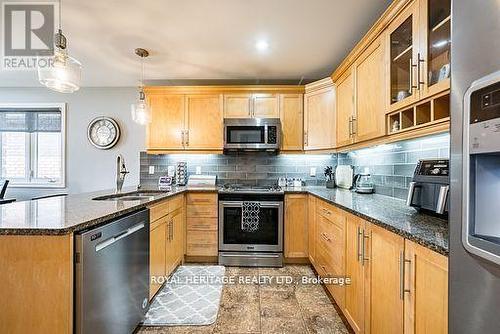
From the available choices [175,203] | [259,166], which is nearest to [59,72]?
[175,203]

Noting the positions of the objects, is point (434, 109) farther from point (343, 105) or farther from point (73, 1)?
point (73, 1)

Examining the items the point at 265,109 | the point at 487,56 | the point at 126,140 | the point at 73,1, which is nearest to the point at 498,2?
the point at 487,56

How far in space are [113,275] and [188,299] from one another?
1066 millimetres

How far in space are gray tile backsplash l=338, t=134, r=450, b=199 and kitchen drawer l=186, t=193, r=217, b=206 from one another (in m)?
1.81

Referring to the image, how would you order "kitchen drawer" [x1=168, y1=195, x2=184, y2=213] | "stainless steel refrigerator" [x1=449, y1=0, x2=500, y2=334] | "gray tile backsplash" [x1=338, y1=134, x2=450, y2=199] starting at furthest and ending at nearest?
"kitchen drawer" [x1=168, y1=195, x2=184, y2=213]
"gray tile backsplash" [x1=338, y1=134, x2=450, y2=199]
"stainless steel refrigerator" [x1=449, y1=0, x2=500, y2=334]

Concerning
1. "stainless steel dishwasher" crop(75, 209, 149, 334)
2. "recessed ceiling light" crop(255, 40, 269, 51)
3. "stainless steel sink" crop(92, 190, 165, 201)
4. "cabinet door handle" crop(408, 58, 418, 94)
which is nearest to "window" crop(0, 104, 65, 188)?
"stainless steel sink" crop(92, 190, 165, 201)

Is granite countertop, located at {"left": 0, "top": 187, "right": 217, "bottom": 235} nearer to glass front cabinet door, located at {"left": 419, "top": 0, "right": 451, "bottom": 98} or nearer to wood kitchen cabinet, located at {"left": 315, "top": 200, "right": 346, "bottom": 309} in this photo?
wood kitchen cabinet, located at {"left": 315, "top": 200, "right": 346, "bottom": 309}

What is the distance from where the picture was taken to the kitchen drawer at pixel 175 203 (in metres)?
2.66

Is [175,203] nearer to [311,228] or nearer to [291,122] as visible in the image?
[311,228]

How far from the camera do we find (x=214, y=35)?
2.56m

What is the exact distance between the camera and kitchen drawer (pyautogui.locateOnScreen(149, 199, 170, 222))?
215 cm

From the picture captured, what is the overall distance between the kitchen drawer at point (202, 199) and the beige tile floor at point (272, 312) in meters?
0.94

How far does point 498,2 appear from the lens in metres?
0.62

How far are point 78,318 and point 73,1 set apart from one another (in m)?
2.27
